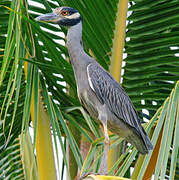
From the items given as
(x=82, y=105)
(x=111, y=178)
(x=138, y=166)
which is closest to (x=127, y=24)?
(x=82, y=105)

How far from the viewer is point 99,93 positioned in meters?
2.52

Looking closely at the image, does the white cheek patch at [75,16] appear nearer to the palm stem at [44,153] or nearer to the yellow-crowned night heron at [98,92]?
the yellow-crowned night heron at [98,92]

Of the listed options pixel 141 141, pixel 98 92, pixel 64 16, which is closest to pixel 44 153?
pixel 98 92

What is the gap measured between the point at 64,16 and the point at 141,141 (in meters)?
0.98

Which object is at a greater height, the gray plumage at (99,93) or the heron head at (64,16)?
the heron head at (64,16)

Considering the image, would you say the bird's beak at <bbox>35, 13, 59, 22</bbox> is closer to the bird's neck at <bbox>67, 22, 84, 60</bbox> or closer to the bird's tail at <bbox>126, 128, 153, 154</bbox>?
the bird's neck at <bbox>67, 22, 84, 60</bbox>

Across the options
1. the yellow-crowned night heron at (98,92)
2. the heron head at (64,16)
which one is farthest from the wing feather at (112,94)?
the heron head at (64,16)

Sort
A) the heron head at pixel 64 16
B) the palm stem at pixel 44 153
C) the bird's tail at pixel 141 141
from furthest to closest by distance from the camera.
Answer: the heron head at pixel 64 16, the bird's tail at pixel 141 141, the palm stem at pixel 44 153

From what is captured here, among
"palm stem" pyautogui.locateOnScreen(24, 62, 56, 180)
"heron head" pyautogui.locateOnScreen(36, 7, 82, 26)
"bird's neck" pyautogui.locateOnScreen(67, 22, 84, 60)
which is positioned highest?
"heron head" pyautogui.locateOnScreen(36, 7, 82, 26)

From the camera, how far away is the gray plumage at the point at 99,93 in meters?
2.49

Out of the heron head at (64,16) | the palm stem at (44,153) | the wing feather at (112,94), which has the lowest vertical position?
the palm stem at (44,153)

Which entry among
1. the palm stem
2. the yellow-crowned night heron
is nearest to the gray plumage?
the yellow-crowned night heron

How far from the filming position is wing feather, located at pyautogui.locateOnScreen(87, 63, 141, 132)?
8.29ft

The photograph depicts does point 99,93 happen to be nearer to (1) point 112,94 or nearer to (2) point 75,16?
(1) point 112,94
